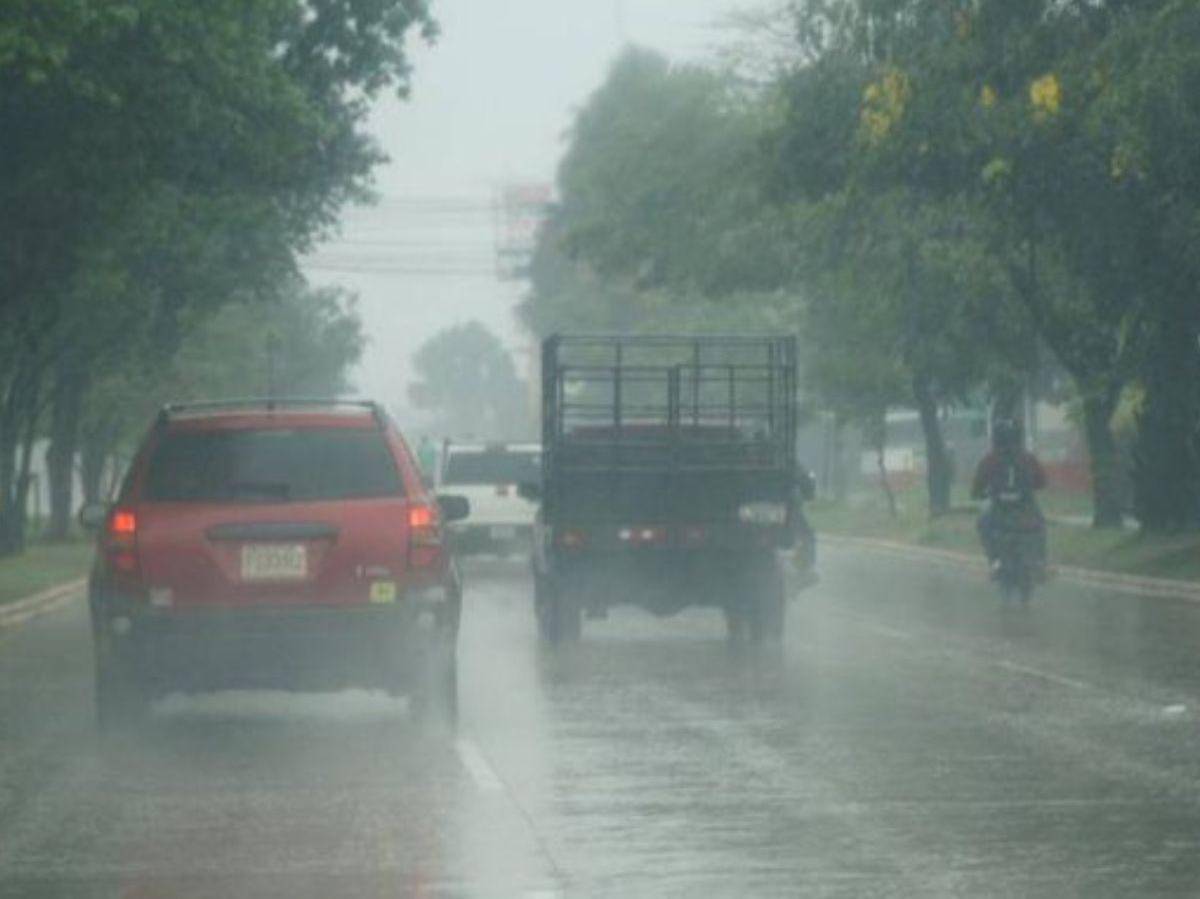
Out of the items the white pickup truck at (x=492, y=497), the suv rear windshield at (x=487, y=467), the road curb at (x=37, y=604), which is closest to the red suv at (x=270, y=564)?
the road curb at (x=37, y=604)

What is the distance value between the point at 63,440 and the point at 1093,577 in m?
26.6

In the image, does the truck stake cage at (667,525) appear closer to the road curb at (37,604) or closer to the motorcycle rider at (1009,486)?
the motorcycle rider at (1009,486)

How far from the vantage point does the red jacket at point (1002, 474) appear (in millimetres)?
35344

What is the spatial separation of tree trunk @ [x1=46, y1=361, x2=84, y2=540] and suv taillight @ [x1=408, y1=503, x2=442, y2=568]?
41.4 meters

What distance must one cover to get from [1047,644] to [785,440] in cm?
314

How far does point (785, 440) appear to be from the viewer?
3014 cm

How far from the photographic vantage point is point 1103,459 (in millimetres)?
51094

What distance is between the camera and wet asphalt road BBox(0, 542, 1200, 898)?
13.1 metres

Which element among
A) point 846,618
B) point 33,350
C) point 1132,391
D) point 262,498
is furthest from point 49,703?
point 1132,391

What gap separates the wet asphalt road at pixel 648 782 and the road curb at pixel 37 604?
8333 millimetres

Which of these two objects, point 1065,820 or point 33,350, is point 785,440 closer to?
point 1065,820

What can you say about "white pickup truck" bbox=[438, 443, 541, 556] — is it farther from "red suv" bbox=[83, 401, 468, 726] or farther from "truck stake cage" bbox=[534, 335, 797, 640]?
"red suv" bbox=[83, 401, 468, 726]

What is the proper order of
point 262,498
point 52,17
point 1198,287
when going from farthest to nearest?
point 1198,287 < point 52,17 < point 262,498

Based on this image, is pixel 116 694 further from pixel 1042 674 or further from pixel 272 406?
pixel 1042 674
